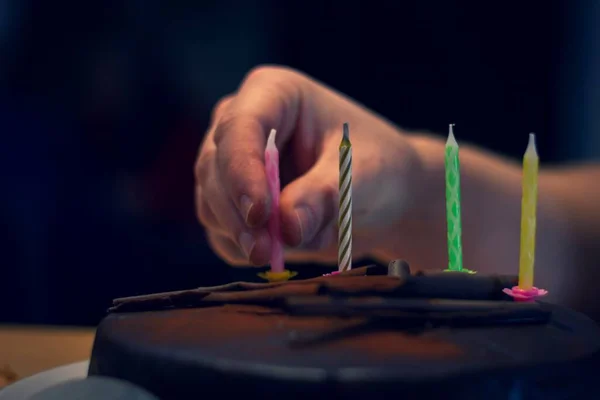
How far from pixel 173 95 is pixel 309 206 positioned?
1425mm

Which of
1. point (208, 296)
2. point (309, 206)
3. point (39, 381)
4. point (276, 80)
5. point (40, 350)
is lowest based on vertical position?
point (40, 350)

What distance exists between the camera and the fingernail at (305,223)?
0.85 meters

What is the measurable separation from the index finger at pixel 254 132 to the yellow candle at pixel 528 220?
1.06ft

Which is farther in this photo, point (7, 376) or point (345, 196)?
point (7, 376)

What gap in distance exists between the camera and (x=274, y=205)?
0.84m

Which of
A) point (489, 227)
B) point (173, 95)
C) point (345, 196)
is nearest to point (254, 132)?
point (345, 196)

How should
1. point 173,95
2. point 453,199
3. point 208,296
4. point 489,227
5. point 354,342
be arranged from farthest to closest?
point 173,95 < point 489,227 < point 453,199 < point 208,296 < point 354,342

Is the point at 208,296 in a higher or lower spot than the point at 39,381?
higher

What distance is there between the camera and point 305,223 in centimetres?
86

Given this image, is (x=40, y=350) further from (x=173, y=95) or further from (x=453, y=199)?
(x=173, y=95)

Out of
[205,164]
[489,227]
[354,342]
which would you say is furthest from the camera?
[489,227]

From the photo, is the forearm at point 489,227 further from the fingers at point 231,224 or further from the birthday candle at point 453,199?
the birthday candle at point 453,199

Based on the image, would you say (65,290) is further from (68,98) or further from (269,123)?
(269,123)

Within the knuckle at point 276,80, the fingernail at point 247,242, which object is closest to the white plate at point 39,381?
the fingernail at point 247,242
